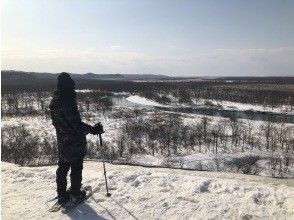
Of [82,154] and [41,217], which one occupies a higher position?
[82,154]

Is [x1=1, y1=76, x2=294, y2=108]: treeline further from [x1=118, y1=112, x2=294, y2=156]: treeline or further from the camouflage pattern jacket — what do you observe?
the camouflage pattern jacket

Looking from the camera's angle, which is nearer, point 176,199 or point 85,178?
point 176,199

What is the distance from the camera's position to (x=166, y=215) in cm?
550

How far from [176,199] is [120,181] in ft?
3.97

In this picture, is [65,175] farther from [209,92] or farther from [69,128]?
[209,92]

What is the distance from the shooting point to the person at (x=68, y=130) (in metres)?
5.57

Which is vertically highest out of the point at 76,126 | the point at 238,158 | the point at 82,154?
the point at 76,126

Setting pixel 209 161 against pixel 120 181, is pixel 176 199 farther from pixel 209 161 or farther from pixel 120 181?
pixel 209 161

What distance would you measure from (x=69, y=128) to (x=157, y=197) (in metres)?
1.74

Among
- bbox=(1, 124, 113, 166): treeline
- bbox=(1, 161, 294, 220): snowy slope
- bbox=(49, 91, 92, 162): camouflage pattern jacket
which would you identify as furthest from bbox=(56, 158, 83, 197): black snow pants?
bbox=(1, 124, 113, 166): treeline

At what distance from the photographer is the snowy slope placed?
554cm

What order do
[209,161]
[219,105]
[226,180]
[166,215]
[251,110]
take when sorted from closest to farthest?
[166,215]
[226,180]
[209,161]
[251,110]
[219,105]

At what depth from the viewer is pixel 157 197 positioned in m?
6.04

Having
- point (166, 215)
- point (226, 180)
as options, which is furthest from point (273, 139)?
point (166, 215)
